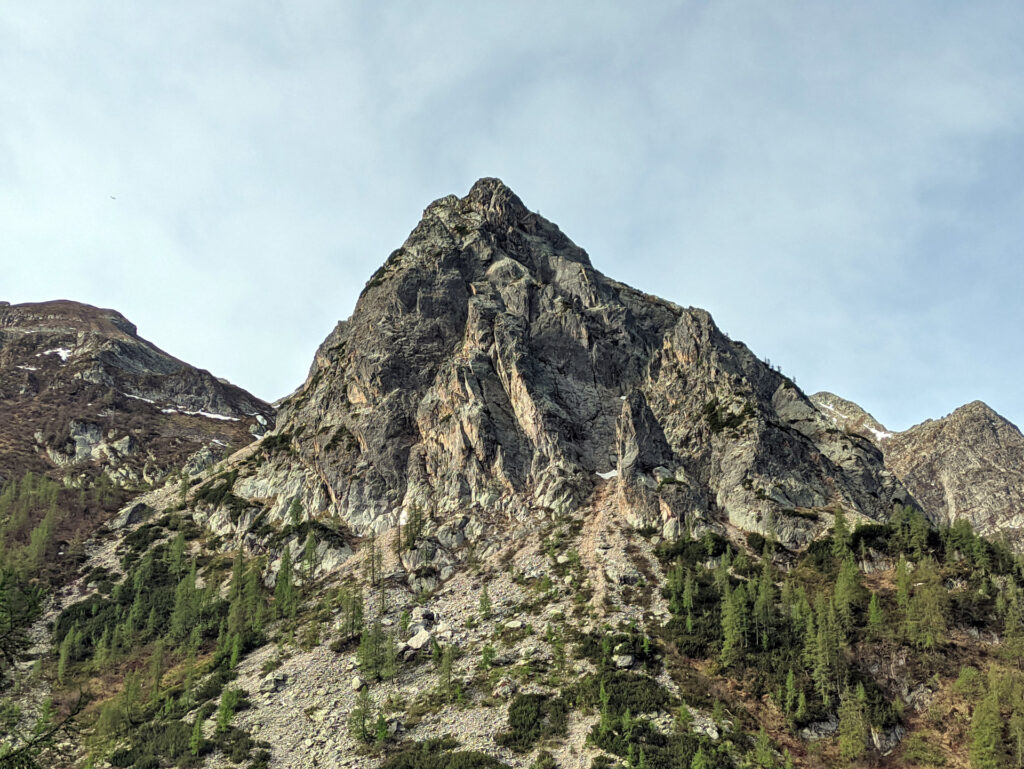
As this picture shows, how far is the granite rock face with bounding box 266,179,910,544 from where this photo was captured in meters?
130

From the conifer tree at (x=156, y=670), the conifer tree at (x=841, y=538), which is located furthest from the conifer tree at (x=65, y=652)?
the conifer tree at (x=841, y=538)

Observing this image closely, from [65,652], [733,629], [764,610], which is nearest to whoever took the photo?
[733,629]

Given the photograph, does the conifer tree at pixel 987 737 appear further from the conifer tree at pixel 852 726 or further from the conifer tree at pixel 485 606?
the conifer tree at pixel 485 606

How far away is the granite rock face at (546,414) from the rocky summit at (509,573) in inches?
28.2

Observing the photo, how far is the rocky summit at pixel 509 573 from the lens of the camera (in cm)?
7388

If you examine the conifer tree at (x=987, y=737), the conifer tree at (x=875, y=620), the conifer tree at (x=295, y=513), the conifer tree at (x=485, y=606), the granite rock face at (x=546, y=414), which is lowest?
the conifer tree at (x=987, y=737)

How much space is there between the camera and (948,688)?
7650 centimetres

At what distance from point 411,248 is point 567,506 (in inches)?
3814

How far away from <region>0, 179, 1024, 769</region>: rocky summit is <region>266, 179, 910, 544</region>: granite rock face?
28.2 inches

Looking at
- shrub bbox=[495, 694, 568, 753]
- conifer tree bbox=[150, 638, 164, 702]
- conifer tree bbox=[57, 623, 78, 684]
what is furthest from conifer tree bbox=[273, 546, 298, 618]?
shrub bbox=[495, 694, 568, 753]

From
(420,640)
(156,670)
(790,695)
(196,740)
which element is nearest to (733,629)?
(790,695)

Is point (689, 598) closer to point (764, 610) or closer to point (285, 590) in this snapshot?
point (764, 610)

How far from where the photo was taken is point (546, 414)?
143m

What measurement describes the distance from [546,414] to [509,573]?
136 feet
